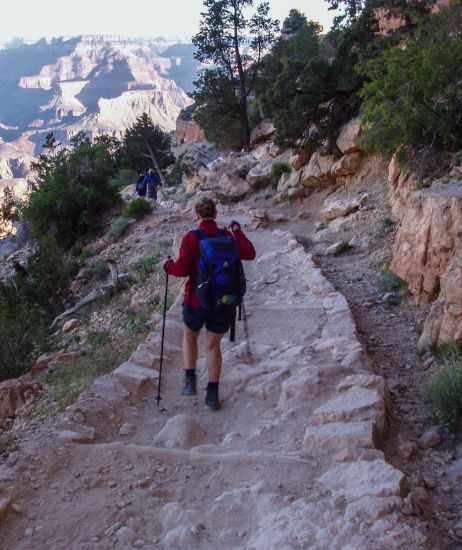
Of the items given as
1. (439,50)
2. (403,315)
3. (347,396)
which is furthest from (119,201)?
(347,396)

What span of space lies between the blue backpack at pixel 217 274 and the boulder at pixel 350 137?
11.0 meters

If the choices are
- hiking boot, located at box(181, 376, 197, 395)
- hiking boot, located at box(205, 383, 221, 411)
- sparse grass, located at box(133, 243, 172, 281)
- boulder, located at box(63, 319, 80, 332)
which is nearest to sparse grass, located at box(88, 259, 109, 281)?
sparse grass, located at box(133, 243, 172, 281)

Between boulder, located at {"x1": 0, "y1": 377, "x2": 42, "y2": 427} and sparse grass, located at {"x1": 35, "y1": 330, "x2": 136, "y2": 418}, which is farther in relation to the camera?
boulder, located at {"x1": 0, "y1": 377, "x2": 42, "y2": 427}

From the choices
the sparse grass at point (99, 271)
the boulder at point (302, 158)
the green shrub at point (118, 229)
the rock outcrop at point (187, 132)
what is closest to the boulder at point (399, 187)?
the boulder at point (302, 158)

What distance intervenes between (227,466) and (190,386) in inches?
53.0

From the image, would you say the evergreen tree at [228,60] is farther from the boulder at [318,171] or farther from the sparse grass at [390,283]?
the sparse grass at [390,283]

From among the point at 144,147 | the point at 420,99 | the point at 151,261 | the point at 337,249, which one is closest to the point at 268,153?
the point at 151,261

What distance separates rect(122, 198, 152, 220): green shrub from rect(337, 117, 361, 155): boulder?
22.4ft

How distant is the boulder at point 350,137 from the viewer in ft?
47.0

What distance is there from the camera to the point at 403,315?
622 cm

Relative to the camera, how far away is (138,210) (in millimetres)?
17984

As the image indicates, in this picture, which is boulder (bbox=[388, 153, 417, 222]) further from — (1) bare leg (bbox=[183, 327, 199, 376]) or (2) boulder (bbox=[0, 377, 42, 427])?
(2) boulder (bbox=[0, 377, 42, 427])

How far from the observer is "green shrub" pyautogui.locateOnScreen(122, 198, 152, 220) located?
58.8 ft

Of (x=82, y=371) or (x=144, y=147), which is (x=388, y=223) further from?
(x=144, y=147)
